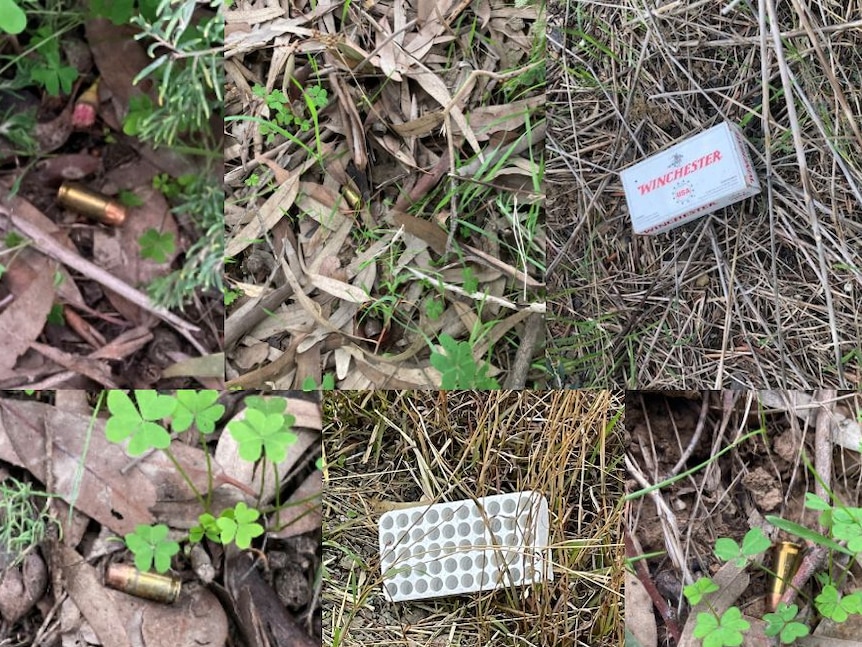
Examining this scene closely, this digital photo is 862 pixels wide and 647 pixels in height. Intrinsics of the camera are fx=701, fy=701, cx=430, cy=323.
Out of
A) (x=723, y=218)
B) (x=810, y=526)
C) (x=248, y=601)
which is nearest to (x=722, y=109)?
(x=723, y=218)

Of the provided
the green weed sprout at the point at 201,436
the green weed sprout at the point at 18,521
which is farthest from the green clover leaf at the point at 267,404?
the green weed sprout at the point at 18,521

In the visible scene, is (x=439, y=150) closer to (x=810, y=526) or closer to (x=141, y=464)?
(x=141, y=464)

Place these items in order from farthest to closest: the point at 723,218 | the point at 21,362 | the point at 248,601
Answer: the point at 723,218 → the point at 21,362 → the point at 248,601

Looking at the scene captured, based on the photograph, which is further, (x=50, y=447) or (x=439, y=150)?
(x=439, y=150)

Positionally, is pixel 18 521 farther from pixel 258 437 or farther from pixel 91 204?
pixel 91 204

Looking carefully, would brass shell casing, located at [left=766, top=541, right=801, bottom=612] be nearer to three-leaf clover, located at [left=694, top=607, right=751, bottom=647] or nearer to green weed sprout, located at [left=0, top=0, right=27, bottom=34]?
three-leaf clover, located at [left=694, top=607, right=751, bottom=647]

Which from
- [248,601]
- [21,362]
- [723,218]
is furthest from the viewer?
[723,218]
